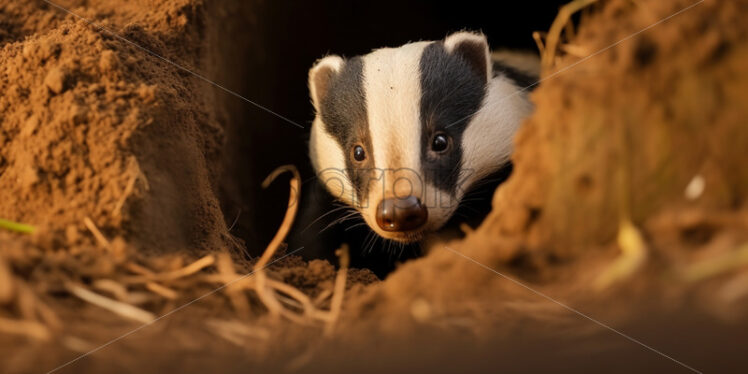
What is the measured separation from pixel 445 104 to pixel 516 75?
0.71 m

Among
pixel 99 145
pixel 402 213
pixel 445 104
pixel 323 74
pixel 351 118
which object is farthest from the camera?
pixel 323 74

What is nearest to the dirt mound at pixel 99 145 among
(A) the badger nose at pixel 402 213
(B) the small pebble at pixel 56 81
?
(B) the small pebble at pixel 56 81

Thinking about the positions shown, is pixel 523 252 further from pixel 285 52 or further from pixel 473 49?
pixel 285 52

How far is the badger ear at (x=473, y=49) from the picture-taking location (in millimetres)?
2992

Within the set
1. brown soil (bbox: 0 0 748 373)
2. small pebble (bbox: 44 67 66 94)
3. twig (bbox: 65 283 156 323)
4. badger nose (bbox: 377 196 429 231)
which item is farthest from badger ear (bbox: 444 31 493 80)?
twig (bbox: 65 283 156 323)

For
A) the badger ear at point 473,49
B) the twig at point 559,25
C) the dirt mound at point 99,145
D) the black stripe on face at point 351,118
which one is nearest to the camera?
the twig at point 559,25

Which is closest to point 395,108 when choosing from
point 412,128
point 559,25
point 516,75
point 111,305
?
point 412,128

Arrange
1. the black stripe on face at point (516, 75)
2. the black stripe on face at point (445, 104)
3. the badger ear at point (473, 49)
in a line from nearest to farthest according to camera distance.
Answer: the black stripe on face at point (445, 104)
the badger ear at point (473, 49)
the black stripe on face at point (516, 75)

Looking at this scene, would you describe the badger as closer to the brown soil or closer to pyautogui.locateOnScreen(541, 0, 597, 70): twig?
the brown soil

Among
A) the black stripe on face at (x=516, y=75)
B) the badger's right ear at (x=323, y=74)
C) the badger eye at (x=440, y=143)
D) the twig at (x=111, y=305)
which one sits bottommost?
the twig at (x=111, y=305)

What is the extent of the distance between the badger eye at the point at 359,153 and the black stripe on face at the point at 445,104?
0.31 metres

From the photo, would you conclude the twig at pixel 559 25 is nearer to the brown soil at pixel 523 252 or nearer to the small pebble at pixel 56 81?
the brown soil at pixel 523 252

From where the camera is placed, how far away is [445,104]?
2.84 meters

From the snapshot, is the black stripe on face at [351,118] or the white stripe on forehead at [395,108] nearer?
the white stripe on forehead at [395,108]
